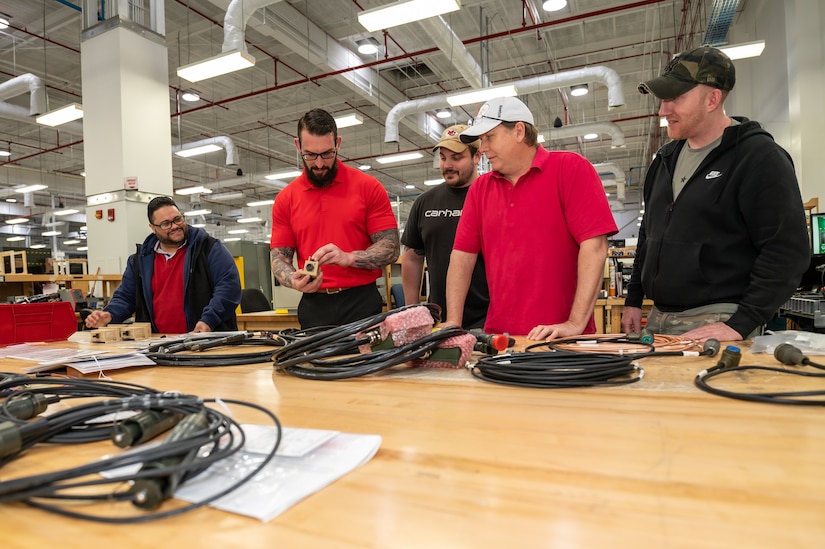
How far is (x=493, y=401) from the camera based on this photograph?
0.76 m

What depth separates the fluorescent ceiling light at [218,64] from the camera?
4859mm

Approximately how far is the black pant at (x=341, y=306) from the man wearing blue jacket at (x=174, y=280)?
21.4 inches

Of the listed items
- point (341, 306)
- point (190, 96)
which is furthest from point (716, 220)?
point (190, 96)

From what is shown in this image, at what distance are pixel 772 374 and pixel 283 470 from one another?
2.71 ft

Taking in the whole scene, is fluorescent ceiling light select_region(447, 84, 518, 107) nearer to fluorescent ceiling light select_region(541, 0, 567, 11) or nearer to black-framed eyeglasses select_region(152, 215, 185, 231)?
fluorescent ceiling light select_region(541, 0, 567, 11)

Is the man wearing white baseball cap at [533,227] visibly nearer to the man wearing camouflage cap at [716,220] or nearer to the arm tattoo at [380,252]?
the man wearing camouflage cap at [716,220]

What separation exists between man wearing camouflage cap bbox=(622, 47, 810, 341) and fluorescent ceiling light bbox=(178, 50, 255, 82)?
420 cm

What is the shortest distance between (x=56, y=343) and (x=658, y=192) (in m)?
2.20

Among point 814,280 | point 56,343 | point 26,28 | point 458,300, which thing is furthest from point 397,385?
point 26,28

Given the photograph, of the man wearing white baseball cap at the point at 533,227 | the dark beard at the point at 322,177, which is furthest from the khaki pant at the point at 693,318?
the dark beard at the point at 322,177

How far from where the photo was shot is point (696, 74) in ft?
5.27

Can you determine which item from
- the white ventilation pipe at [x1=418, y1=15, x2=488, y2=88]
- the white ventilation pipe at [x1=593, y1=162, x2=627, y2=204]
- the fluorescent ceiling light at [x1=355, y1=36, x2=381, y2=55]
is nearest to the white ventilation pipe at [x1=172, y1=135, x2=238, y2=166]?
the fluorescent ceiling light at [x1=355, y1=36, x2=381, y2=55]

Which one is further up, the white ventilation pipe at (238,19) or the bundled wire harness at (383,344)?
the white ventilation pipe at (238,19)

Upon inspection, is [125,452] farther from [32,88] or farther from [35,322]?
[32,88]
